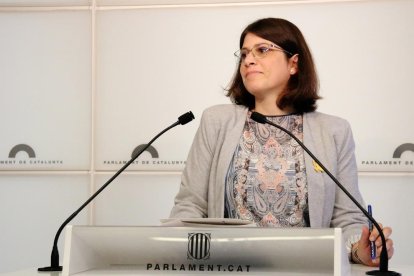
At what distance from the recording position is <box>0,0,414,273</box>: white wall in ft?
9.87

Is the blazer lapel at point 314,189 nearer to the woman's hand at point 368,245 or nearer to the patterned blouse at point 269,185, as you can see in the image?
the patterned blouse at point 269,185

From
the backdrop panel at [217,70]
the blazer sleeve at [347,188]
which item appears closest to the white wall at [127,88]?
the backdrop panel at [217,70]

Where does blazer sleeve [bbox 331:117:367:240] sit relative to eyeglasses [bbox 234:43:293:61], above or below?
below

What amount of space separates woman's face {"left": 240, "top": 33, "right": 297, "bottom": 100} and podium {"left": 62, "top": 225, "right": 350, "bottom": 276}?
98 centimetres

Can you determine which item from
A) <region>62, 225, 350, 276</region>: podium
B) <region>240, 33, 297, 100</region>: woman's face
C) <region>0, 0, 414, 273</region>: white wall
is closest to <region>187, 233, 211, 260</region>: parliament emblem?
<region>62, 225, 350, 276</region>: podium

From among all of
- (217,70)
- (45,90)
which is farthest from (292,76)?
(45,90)

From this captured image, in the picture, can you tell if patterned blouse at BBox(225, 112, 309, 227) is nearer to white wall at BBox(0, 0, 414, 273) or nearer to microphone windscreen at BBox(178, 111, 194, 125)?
microphone windscreen at BBox(178, 111, 194, 125)

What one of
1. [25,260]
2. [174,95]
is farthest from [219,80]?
[25,260]

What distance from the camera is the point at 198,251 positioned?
4.28 feet

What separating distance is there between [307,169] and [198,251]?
89cm

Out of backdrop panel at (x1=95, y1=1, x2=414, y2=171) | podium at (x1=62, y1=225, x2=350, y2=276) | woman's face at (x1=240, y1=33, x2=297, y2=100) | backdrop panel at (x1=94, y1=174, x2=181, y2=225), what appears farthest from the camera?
backdrop panel at (x1=94, y1=174, x2=181, y2=225)

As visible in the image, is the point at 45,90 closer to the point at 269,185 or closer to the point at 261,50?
the point at 261,50

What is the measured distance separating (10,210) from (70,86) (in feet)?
2.15

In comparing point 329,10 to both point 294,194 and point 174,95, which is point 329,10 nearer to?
point 174,95
